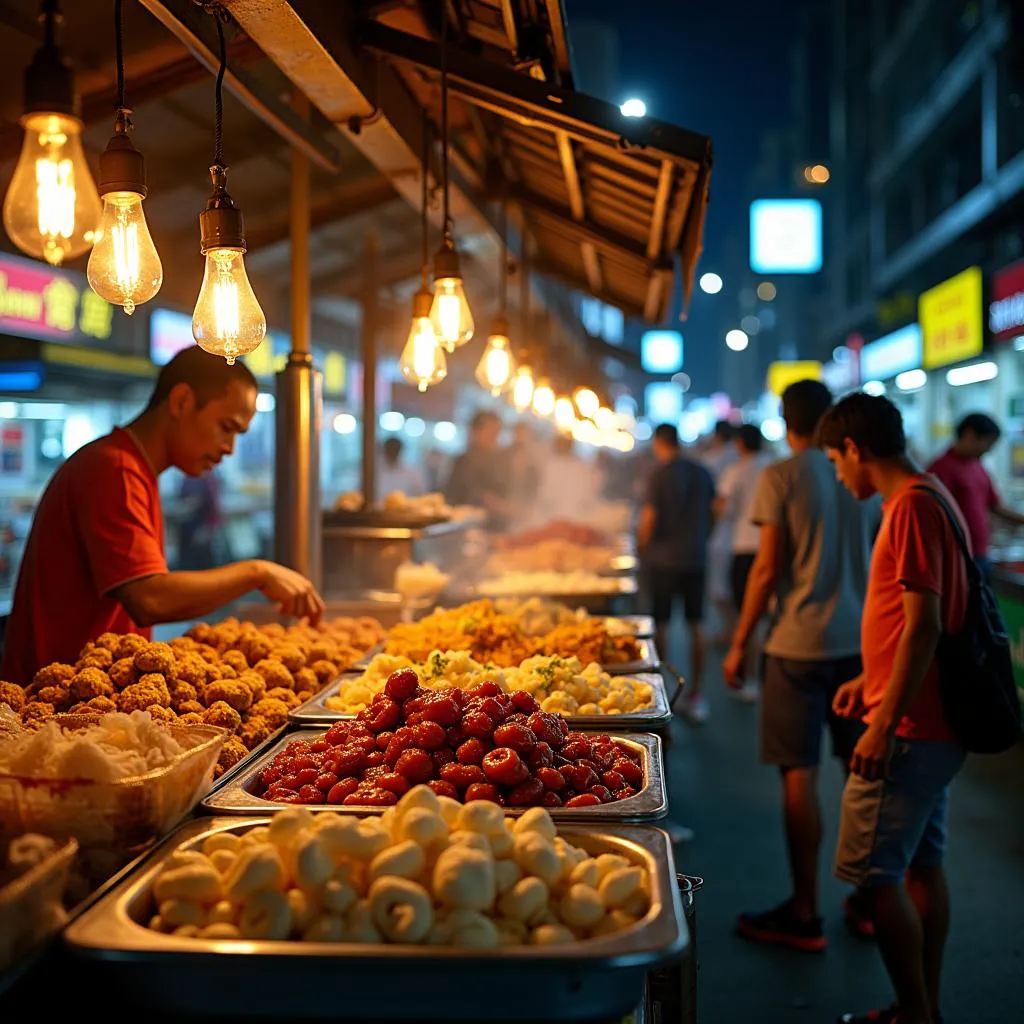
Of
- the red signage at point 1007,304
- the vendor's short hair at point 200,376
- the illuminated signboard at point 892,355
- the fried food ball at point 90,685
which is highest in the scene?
the illuminated signboard at point 892,355

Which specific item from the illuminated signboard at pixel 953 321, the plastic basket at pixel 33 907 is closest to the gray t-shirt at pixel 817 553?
the plastic basket at pixel 33 907

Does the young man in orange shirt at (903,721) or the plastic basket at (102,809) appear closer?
the plastic basket at (102,809)

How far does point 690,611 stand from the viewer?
9.48 meters

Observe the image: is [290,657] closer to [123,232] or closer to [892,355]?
[123,232]

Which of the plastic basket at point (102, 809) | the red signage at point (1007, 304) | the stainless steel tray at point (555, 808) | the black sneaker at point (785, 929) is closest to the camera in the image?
the plastic basket at point (102, 809)

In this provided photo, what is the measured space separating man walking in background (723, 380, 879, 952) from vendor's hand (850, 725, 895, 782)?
114 centimetres

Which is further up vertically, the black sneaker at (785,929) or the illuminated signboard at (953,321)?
the illuminated signboard at (953,321)

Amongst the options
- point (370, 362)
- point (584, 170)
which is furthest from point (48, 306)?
point (584, 170)

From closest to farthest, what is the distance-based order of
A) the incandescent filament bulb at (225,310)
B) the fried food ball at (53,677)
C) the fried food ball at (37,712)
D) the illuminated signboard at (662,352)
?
the incandescent filament bulb at (225,310)
the fried food ball at (37,712)
the fried food ball at (53,677)
the illuminated signboard at (662,352)

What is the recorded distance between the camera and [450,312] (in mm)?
4168

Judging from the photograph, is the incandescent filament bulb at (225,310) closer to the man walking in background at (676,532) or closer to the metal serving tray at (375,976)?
the metal serving tray at (375,976)

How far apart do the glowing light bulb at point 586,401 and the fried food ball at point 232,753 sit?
6.67 meters

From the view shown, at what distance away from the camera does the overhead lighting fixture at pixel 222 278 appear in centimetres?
259

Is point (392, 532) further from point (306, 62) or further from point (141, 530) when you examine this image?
point (306, 62)
